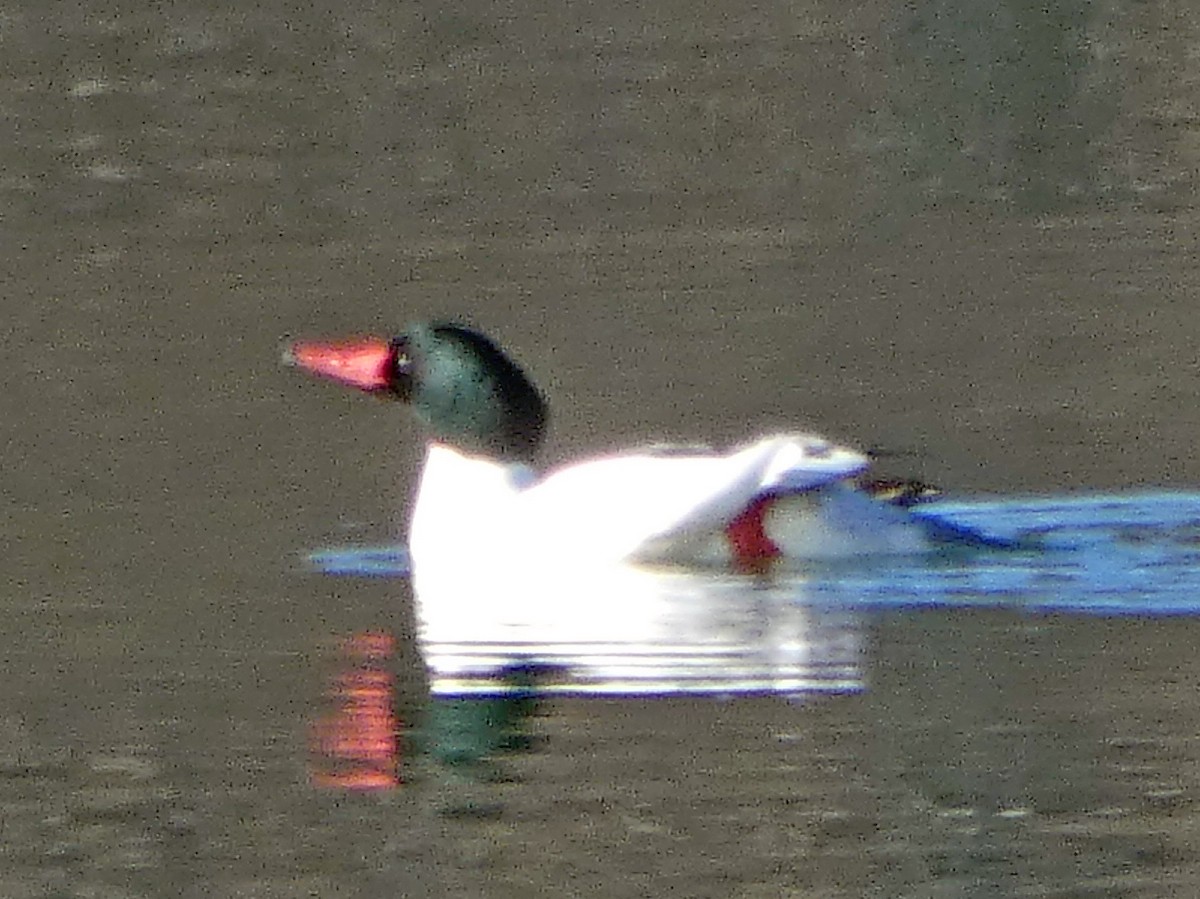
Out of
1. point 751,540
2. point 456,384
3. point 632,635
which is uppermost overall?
point 456,384

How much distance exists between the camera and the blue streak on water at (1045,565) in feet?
27.8

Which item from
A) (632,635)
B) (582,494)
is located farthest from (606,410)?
(632,635)

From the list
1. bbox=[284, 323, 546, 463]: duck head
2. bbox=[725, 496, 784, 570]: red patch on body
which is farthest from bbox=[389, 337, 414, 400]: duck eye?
bbox=[725, 496, 784, 570]: red patch on body

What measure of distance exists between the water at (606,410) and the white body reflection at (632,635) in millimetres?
27

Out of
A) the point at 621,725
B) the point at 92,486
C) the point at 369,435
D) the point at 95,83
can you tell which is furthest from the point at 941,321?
the point at 95,83

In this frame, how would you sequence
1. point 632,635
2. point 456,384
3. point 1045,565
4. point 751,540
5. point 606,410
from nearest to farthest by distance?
point 632,635
point 1045,565
point 751,540
point 456,384
point 606,410

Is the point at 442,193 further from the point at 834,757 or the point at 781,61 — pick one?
the point at 834,757

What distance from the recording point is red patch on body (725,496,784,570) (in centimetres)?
889

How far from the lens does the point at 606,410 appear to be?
10477 mm

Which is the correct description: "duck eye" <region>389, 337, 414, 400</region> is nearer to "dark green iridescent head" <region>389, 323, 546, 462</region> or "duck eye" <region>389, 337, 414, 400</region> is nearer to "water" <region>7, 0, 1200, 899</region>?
"dark green iridescent head" <region>389, 323, 546, 462</region>

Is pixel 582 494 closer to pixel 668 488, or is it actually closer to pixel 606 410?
pixel 668 488

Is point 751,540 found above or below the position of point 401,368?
below

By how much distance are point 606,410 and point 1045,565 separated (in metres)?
2.04

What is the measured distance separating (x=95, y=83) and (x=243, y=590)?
6291mm
